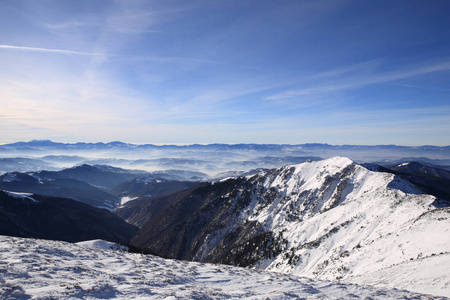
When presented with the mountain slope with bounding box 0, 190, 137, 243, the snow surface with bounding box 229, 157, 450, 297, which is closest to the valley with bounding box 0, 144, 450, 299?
the snow surface with bounding box 229, 157, 450, 297

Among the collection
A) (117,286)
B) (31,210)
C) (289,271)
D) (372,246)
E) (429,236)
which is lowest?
(31,210)

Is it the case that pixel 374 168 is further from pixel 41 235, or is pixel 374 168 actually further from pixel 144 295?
pixel 41 235

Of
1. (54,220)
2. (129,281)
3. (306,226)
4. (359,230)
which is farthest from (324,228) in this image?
(54,220)

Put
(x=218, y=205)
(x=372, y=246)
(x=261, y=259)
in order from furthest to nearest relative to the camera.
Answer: (x=218, y=205) < (x=261, y=259) < (x=372, y=246)

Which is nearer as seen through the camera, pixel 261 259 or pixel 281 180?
pixel 261 259

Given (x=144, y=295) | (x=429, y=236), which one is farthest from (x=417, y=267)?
(x=144, y=295)

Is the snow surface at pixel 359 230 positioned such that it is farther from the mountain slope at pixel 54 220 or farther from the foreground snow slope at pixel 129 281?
the mountain slope at pixel 54 220

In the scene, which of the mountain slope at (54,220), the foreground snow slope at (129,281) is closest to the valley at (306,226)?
the mountain slope at (54,220)
